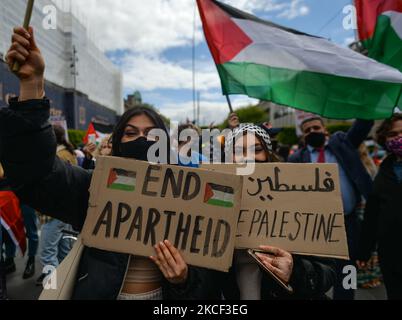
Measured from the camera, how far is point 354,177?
2795mm

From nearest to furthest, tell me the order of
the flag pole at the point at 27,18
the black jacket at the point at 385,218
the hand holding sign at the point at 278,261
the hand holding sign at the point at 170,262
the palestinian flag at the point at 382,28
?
the flag pole at the point at 27,18 → the hand holding sign at the point at 170,262 → the hand holding sign at the point at 278,261 → the black jacket at the point at 385,218 → the palestinian flag at the point at 382,28

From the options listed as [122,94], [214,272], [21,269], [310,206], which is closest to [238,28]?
[310,206]

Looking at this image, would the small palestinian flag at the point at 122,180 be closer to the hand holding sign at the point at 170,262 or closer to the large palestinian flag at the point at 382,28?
the hand holding sign at the point at 170,262

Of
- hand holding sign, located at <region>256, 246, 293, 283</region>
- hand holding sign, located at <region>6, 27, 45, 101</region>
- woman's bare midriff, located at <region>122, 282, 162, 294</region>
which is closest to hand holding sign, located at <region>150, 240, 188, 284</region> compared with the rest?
woman's bare midriff, located at <region>122, 282, 162, 294</region>

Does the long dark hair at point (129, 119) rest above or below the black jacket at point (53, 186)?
above

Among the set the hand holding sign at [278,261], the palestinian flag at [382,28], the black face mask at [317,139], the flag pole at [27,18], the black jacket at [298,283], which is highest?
the palestinian flag at [382,28]

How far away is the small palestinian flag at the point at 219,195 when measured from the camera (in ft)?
4.25

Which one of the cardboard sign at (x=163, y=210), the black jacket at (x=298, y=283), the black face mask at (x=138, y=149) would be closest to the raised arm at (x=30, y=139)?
the cardboard sign at (x=163, y=210)

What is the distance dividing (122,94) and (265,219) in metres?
57.7

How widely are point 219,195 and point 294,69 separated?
1.75 metres

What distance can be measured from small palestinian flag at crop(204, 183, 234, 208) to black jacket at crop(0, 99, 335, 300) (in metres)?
0.29

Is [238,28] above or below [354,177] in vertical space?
above
